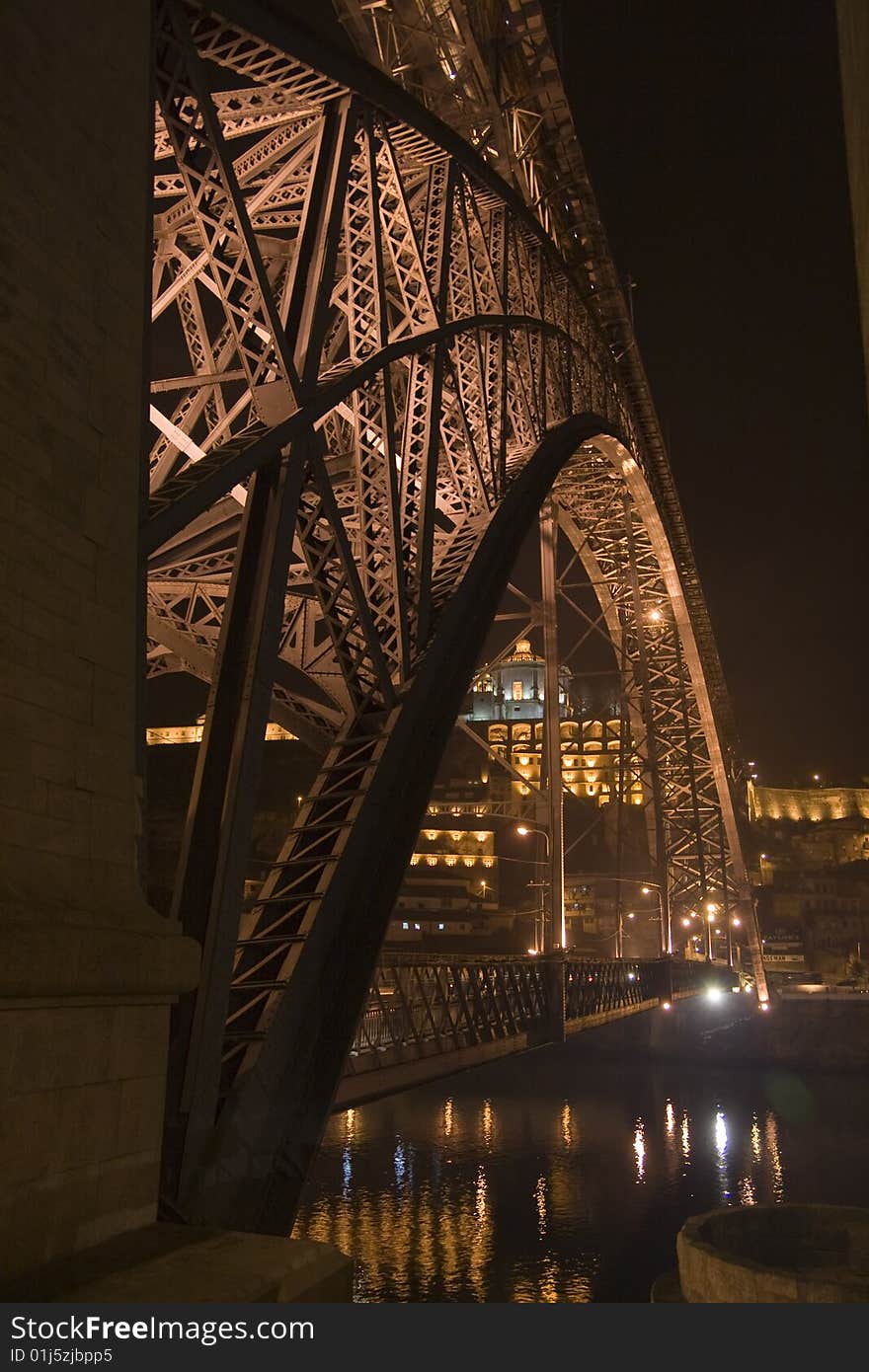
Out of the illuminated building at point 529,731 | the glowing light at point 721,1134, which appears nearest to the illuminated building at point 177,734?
the illuminated building at point 529,731

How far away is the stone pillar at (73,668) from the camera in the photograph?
4672mm

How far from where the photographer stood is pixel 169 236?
43.2 feet

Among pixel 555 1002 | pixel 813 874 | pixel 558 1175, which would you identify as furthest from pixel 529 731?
pixel 555 1002

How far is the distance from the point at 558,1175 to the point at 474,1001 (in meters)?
24.3

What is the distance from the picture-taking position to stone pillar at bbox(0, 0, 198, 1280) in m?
4.67

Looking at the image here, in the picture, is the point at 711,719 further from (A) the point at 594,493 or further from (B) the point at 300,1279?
(B) the point at 300,1279

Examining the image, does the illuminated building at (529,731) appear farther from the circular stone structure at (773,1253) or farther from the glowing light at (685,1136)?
the circular stone structure at (773,1253)

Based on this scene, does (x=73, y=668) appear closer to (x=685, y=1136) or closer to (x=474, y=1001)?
(x=474, y=1001)

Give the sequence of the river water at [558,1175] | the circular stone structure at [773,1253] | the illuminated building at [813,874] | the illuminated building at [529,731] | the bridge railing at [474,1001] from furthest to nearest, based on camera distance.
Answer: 1. the illuminated building at [529,731]
2. the illuminated building at [813,874]
3. the river water at [558,1175]
4. the circular stone structure at [773,1253]
5. the bridge railing at [474,1001]

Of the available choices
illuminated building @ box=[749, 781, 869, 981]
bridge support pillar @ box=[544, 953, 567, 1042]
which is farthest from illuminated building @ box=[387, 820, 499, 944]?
bridge support pillar @ box=[544, 953, 567, 1042]

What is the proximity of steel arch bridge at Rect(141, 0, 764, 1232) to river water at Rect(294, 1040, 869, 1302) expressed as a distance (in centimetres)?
1744

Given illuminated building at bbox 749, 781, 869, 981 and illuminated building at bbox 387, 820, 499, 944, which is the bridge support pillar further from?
illuminated building at bbox 749, 781, 869, 981

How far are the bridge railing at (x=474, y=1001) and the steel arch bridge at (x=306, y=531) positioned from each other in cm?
178

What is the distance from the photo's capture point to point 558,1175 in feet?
125
